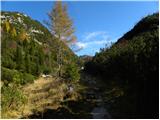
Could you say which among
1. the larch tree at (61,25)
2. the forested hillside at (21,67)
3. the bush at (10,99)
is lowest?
the bush at (10,99)

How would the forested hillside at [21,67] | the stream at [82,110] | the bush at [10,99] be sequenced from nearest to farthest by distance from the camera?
the bush at [10,99], the stream at [82,110], the forested hillside at [21,67]

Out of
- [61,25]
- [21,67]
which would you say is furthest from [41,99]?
[21,67]

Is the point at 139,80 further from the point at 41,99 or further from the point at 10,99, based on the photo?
the point at 41,99

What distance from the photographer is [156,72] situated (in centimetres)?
1249

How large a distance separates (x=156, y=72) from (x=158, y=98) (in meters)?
1.02

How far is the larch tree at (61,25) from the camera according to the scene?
3005 cm

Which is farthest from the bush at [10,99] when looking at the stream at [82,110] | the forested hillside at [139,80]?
the forested hillside at [139,80]

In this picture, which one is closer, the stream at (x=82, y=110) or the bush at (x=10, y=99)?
the bush at (x=10, y=99)

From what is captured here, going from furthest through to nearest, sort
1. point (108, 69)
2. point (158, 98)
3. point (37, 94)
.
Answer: point (108, 69)
point (37, 94)
point (158, 98)

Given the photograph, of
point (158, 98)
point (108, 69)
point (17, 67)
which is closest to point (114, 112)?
point (158, 98)

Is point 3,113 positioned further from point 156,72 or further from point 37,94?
point 156,72

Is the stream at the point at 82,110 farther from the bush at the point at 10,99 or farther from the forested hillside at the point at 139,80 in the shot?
the bush at the point at 10,99

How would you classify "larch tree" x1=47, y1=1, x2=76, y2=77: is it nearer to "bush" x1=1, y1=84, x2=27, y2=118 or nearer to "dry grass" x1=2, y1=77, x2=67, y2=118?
"dry grass" x1=2, y1=77, x2=67, y2=118

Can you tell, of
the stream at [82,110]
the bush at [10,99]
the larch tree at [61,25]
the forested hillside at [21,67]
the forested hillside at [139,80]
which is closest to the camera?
the forested hillside at [139,80]
